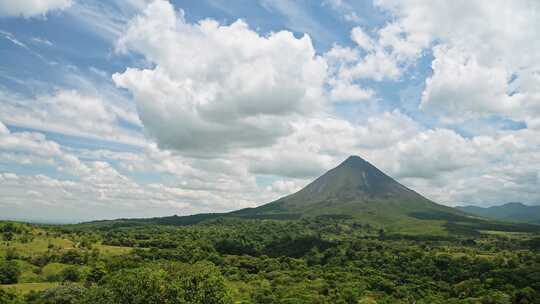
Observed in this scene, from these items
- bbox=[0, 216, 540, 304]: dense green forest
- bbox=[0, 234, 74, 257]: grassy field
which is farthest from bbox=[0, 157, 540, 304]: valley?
bbox=[0, 234, 74, 257]: grassy field

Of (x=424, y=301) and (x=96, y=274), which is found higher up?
(x=96, y=274)

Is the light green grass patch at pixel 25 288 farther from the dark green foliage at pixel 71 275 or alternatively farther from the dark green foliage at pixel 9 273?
the dark green foliage at pixel 71 275

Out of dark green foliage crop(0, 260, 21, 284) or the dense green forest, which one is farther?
dark green foliage crop(0, 260, 21, 284)

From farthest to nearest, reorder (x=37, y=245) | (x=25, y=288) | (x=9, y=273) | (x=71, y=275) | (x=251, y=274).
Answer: (x=37, y=245) < (x=251, y=274) < (x=71, y=275) < (x=9, y=273) < (x=25, y=288)

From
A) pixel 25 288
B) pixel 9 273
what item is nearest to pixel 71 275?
pixel 9 273

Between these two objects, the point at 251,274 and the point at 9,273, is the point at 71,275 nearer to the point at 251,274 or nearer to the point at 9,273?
the point at 9,273

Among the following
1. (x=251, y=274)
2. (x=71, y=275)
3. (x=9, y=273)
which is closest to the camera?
(x=9, y=273)

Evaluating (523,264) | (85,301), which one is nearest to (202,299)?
(85,301)

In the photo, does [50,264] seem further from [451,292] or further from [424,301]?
[451,292]

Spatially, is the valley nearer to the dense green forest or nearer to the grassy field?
the dense green forest

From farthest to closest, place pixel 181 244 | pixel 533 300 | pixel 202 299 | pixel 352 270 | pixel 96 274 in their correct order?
pixel 181 244, pixel 352 270, pixel 96 274, pixel 533 300, pixel 202 299

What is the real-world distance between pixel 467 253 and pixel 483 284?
153 ft

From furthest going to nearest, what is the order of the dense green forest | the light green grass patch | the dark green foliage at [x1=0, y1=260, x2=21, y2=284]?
the dark green foliage at [x1=0, y1=260, x2=21, y2=284] → the light green grass patch → the dense green forest

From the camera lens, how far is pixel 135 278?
72375 mm
